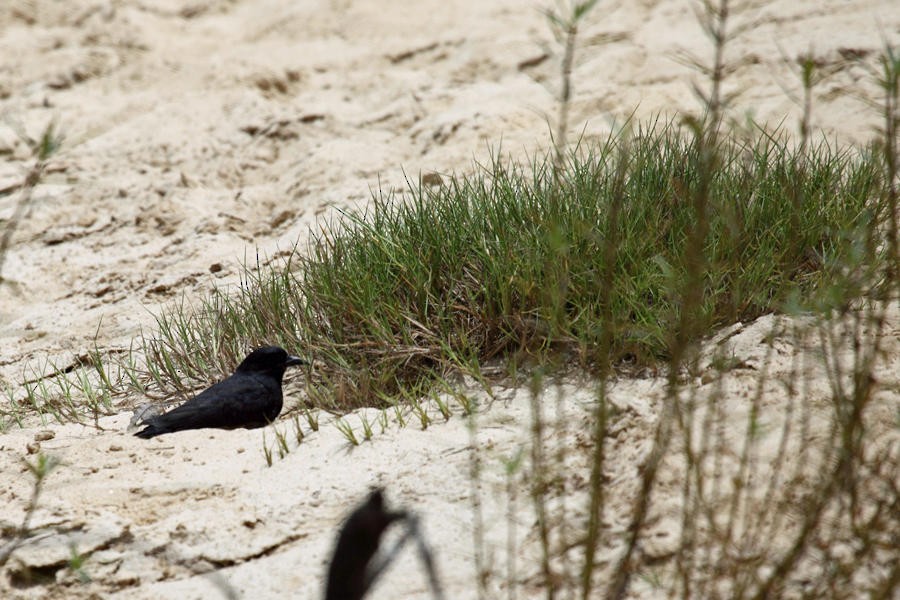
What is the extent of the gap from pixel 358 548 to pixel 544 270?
1.97m

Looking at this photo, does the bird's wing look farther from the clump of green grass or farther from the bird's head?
the clump of green grass

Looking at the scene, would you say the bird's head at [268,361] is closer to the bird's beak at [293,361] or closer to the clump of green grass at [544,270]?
Result: the bird's beak at [293,361]

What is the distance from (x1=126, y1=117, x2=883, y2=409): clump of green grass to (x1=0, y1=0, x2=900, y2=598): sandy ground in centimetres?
24

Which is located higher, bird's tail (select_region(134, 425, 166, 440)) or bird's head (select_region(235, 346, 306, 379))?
bird's head (select_region(235, 346, 306, 379))

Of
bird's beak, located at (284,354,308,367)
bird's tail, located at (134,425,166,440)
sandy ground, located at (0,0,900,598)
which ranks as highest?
sandy ground, located at (0,0,900,598)

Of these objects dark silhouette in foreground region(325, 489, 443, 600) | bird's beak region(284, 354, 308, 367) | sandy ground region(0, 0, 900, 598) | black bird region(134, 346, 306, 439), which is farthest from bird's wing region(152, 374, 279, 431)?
dark silhouette in foreground region(325, 489, 443, 600)

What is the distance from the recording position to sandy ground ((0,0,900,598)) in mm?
2701

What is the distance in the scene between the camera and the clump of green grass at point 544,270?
3.38 meters

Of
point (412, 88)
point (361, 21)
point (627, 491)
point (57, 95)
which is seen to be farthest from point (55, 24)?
point (627, 491)

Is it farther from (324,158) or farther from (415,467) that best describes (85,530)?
(324,158)

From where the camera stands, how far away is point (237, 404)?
3730mm

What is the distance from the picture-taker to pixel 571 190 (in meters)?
3.73

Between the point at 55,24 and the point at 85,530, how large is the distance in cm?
665

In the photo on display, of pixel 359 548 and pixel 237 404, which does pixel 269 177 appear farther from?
pixel 359 548
